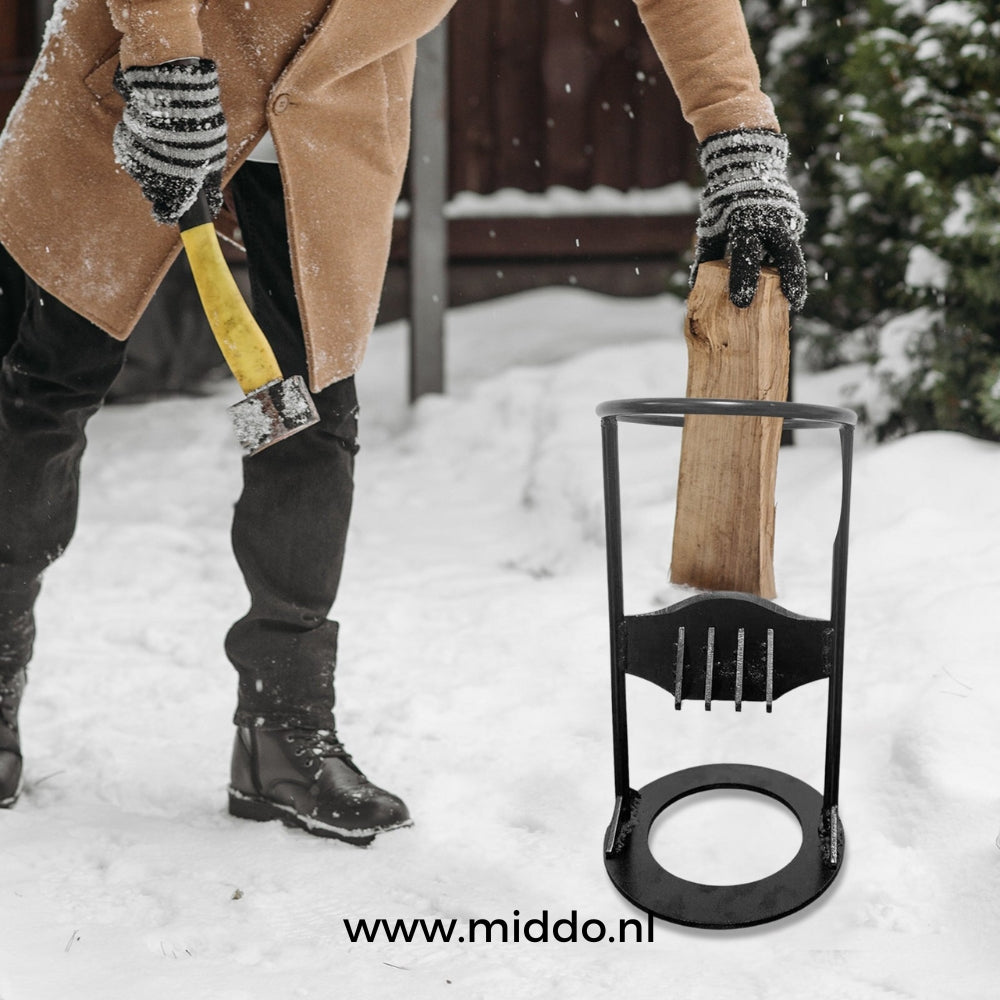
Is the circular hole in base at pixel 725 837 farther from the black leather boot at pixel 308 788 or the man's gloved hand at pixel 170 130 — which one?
the man's gloved hand at pixel 170 130

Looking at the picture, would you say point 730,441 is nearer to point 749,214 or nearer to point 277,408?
point 749,214

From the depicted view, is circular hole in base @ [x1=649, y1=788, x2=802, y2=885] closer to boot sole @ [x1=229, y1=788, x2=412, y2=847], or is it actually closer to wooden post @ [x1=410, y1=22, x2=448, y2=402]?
boot sole @ [x1=229, y1=788, x2=412, y2=847]

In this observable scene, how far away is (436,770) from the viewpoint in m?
2.30

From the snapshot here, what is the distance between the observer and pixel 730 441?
178 centimetres

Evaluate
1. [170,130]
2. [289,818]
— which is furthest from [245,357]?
[289,818]

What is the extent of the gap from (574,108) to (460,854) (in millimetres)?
5352

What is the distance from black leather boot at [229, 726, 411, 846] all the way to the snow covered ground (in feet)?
0.14

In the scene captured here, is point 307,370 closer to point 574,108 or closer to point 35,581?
point 35,581

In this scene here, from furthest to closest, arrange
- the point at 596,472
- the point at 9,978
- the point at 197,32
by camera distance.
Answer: the point at 596,472
the point at 197,32
the point at 9,978

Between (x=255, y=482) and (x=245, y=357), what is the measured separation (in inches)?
13.8

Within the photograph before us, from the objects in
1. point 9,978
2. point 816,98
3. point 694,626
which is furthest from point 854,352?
point 9,978

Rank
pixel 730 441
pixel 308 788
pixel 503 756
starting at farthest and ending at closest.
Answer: pixel 503 756, pixel 308 788, pixel 730 441

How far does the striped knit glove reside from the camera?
1.74 meters

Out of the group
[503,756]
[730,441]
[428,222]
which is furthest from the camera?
[428,222]
